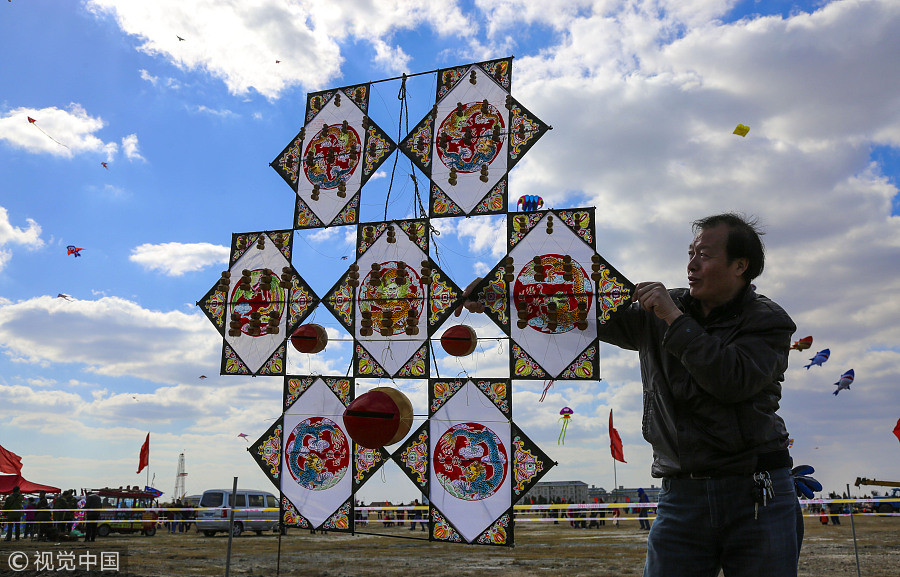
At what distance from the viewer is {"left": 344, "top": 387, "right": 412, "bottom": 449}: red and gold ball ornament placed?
4.75 m

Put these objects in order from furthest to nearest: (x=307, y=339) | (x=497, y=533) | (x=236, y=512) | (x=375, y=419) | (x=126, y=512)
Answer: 1. (x=126, y=512)
2. (x=236, y=512)
3. (x=307, y=339)
4. (x=497, y=533)
5. (x=375, y=419)

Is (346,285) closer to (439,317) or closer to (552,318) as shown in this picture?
(439,317)

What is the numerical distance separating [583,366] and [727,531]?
2670mm

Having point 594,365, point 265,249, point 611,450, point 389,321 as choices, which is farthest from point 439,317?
point 611,450

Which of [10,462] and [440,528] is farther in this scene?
[10,462]

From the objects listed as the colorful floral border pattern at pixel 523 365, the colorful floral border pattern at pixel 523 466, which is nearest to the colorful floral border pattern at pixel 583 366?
the colorful floral border pattern at pixel 523 365

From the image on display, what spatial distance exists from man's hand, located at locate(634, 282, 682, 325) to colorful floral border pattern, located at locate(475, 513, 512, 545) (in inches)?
119

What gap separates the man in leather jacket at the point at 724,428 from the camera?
2.08 m

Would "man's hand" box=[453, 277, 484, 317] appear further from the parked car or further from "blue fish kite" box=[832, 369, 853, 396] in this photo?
the parked car

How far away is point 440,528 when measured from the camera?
5.02m

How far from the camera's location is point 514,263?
16.5ft

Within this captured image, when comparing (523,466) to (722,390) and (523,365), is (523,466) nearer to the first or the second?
(523,365)

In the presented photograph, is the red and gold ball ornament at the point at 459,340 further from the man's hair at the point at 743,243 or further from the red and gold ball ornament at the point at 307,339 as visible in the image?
the man's hair at the point at 743,243

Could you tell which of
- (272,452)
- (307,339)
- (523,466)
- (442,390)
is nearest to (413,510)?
(272,452)
